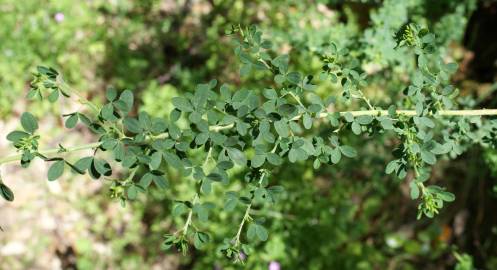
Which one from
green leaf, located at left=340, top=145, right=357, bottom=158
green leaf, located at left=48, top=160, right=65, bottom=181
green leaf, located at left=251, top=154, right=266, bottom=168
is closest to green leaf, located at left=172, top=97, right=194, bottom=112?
green leaf, located at left=251, top=154, right=266, bottom=168

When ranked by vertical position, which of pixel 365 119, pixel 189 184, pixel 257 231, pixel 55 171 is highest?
pixel 365 119

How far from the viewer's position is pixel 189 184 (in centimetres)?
308

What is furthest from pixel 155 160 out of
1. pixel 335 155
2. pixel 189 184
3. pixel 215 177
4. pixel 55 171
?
pixel 189 184

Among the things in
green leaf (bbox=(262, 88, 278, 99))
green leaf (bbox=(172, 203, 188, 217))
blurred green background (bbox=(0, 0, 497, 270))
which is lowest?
blurred green background (bbox=(0, 0, 497, 270))

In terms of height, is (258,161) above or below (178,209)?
above

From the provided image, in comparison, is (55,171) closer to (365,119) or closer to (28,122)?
(28,122)

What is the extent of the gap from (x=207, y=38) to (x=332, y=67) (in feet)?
7.90

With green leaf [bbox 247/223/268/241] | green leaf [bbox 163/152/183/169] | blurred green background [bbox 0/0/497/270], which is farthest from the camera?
blurred green background [bbox 0/0/497/270]

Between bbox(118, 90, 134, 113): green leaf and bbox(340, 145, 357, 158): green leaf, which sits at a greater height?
bbox(118, 90, 134, 113): green leaf

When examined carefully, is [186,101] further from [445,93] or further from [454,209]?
[454,209]

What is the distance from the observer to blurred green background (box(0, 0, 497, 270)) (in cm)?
314

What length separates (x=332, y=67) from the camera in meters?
1.56

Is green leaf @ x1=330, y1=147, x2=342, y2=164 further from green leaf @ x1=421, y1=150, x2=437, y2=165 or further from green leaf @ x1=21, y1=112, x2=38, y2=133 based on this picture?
green leaf @ x1=21, y1=112, x2=38, y2=133

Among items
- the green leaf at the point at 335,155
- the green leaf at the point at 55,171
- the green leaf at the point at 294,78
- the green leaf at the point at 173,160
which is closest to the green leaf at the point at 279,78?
the green leaf at the point at 294,78
